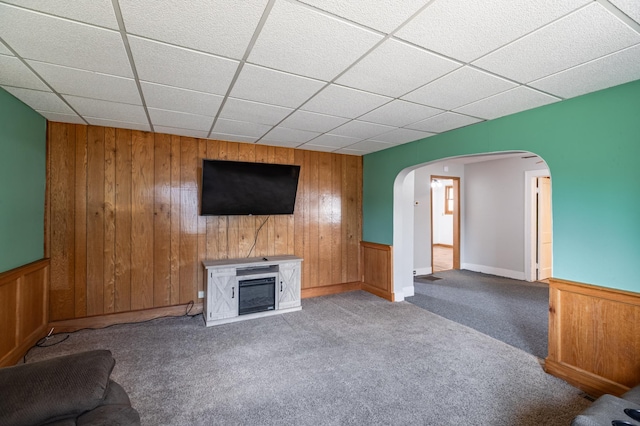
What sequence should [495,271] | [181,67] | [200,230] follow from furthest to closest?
[495,271], [200,230], [181,67]

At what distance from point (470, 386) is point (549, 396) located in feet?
1.94

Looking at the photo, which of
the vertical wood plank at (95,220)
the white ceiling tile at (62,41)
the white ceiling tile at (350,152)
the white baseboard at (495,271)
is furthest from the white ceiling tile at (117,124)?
the white baseboard at (495,271)

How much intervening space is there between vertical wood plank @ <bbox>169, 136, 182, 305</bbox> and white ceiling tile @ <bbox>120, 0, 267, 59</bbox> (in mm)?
2441

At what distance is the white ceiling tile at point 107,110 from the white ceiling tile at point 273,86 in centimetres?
123

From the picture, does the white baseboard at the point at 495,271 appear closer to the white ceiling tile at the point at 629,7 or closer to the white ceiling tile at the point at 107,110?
the white ceiling tile at the point at 629,7

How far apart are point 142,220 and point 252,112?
7.06 feet

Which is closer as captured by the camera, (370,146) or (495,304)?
(495,304)

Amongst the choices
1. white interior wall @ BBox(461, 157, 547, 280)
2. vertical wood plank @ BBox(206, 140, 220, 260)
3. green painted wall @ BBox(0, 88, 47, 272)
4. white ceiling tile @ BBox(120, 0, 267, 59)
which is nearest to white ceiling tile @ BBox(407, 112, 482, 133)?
white ceiling tile @ BBox(120, 0, 267, 59)

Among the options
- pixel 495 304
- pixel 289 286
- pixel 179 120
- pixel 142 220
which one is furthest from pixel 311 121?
pixel 495 304

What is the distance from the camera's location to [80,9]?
145 cm

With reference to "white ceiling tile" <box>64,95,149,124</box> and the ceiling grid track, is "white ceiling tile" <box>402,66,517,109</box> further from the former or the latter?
"white ceiling tile" <box>64,95,149,124</box>

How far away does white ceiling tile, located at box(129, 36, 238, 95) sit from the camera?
1812 millimetres

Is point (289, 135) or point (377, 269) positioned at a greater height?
point (289, 135)

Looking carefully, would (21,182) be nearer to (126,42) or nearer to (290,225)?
(126,42)
